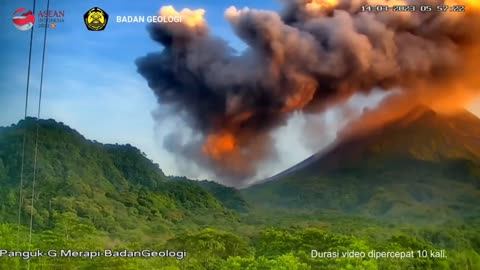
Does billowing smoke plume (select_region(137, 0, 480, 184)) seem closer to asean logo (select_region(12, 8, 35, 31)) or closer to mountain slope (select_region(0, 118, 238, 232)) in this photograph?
mountain slope (select_region(0, 118, 238, 232))

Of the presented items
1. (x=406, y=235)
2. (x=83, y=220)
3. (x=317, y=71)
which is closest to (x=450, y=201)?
(x=406, y=235)

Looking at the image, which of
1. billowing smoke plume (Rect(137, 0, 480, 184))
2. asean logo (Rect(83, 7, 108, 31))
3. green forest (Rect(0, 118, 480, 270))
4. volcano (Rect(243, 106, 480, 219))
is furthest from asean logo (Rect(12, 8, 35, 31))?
volcano (Rect(243, 106, 480, 219))

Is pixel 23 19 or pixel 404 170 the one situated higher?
pixel 23 19

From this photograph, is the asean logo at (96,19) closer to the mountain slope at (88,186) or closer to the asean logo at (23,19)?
the asean logo at (23,19)

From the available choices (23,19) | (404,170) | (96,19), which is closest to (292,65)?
(404,170)

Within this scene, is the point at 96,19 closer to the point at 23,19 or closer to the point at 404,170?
the point at 23,19

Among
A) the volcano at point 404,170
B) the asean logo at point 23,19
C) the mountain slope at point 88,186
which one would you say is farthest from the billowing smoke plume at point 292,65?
the asean logo at point 23,19
